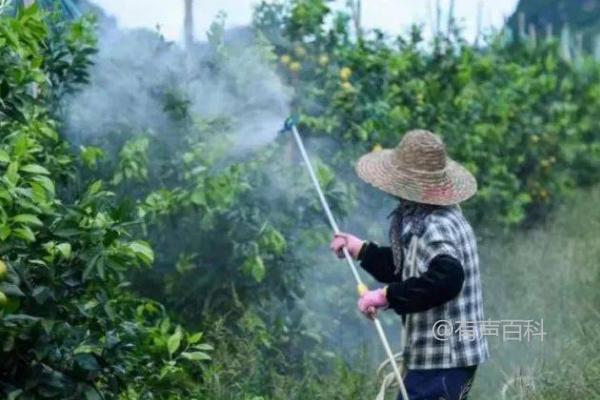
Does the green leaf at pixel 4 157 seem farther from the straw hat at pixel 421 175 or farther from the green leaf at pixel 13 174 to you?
the straw hat at pixel 421 175

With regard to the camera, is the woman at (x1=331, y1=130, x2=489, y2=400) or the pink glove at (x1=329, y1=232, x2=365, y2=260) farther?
the pink glove at (x1=329, y1=232, x2=365, y2=260)

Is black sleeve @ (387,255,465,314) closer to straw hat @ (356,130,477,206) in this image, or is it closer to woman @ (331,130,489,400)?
woman @ (331,130,489,400)

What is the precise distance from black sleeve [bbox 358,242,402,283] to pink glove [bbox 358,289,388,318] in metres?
0.31

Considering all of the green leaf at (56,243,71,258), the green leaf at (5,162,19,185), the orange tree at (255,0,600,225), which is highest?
the green leaf at (5,162,19,185)

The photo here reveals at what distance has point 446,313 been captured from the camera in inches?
152

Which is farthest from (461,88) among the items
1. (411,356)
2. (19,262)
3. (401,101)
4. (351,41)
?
(19,262)

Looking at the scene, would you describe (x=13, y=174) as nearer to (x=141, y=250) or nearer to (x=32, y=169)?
(x=32, y=169)

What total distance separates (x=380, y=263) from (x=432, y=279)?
54 centimetres

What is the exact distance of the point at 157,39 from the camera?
18.6 feet

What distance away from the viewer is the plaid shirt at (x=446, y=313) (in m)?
3.85

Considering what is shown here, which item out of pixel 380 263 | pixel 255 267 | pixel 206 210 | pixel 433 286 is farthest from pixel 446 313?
pixel 206 210

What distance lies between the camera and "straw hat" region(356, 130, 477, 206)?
3953 millimetres

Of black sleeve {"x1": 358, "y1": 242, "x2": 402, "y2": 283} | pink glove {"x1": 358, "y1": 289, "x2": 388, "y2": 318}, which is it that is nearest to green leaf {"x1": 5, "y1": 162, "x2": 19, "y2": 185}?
pink glove {"x1": 358, "y1": 289, "x2": 388, "y2": 318}

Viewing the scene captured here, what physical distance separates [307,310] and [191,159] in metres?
0.98
